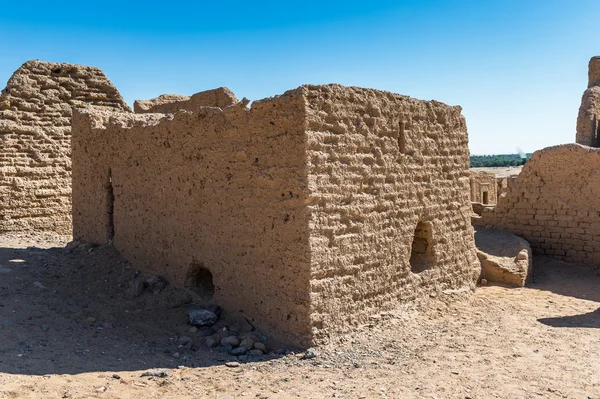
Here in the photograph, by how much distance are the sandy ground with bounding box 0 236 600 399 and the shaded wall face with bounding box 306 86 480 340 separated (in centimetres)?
36

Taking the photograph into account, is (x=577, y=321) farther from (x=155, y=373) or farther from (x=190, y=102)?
(x=190, y=102)

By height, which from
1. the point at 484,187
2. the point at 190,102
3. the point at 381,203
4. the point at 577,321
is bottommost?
the point at 577,321

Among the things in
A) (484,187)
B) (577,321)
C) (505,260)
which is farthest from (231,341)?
(484,187)

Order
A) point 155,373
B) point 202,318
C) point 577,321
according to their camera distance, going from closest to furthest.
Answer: point 155,373, point 202,318, point 577,321

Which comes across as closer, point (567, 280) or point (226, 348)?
point (226, 348)

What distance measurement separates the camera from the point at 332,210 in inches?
224

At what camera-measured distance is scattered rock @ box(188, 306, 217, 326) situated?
617cm

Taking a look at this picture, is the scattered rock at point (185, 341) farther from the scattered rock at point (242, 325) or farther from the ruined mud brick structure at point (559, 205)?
the ruined mud brick structure at point (559, 205)

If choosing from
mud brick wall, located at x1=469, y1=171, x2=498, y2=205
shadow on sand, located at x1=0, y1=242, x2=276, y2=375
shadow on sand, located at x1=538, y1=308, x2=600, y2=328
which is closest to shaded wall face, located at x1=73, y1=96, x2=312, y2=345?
shadow on sand, located at x1=0, y1=242, x2=276, y2=375

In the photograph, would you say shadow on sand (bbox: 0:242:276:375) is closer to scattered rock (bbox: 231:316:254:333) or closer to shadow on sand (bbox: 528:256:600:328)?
scattered rock (bbox: 231:316:254:333)

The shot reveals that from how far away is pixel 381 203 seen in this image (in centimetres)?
630

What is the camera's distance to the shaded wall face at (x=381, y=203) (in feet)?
18.4

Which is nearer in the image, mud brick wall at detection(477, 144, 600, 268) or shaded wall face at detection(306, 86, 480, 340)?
shaded wall face at detection(306, 86, 480, 340)

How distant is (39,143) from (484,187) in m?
14.3
